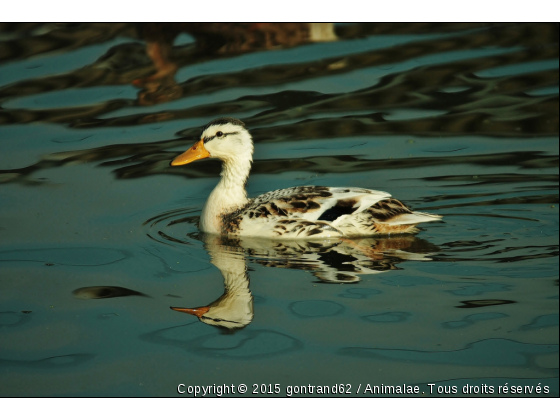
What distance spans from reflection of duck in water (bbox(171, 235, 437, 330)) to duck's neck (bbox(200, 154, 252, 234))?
20 cm

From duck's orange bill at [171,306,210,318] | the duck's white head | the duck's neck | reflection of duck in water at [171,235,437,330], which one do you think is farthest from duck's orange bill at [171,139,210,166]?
duck's orange bill at [171,306,210,318]

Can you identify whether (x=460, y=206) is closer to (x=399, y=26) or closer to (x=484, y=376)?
(x=484, y=376)

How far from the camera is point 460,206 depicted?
29.8 ft

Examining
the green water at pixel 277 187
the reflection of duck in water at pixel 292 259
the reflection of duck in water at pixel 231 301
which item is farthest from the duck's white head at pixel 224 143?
the reflection of duck in water at pixel 231 301

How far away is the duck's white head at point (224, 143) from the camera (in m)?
9.08

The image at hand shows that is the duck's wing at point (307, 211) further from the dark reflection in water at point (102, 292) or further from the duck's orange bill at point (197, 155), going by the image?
the dark reflection in water at point (102, 292)

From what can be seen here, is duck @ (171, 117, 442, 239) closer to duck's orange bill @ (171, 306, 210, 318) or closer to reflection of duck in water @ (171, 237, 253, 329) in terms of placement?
reflection of duck in water @ (171, 237, 253, 329)

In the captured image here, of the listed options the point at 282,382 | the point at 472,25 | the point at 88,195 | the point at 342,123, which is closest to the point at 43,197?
the point at 88,195

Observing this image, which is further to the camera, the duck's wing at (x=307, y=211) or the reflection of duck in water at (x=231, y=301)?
the duck's wing at (x=307, y=211)

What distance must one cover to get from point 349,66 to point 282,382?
834 centimetres

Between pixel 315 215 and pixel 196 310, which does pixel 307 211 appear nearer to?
pixel 315 215

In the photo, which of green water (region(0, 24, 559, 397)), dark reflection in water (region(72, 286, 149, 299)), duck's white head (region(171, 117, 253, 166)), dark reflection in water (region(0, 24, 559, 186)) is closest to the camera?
green water (region(0, 24, 559, 397))

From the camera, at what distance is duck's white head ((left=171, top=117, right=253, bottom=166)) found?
29.8ft

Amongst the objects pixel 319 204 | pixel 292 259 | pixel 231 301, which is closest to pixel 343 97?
pixel 319 204
